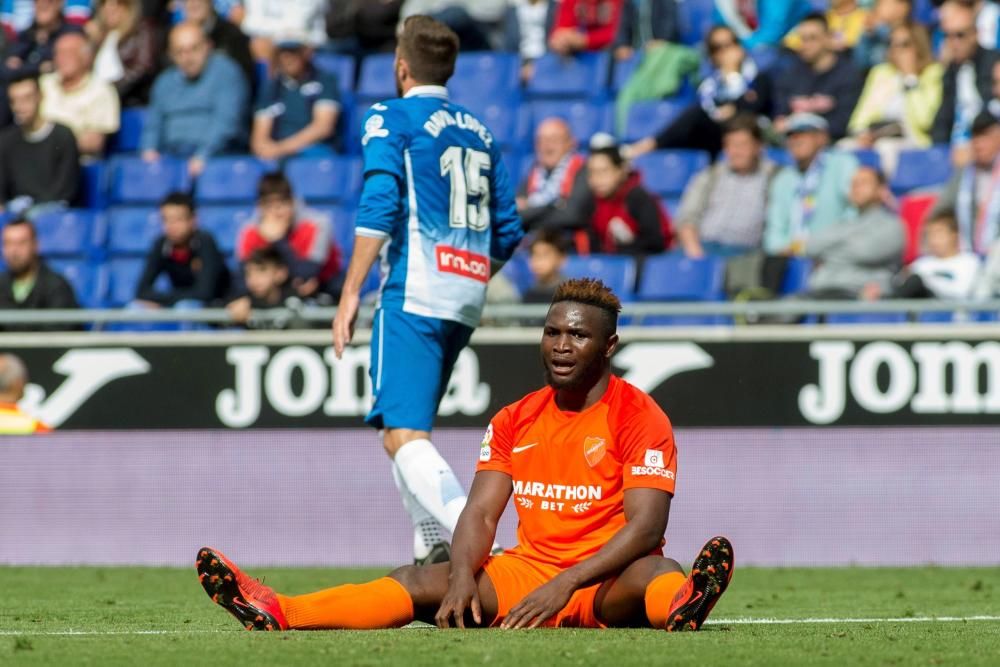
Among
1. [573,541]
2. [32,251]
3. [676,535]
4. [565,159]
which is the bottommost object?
[676,535]

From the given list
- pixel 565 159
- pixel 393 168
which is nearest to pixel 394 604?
pixel 393 168

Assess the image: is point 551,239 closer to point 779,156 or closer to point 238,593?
point 779,156

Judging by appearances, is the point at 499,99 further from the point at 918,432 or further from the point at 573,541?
the point at 573,541

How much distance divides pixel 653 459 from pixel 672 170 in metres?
7.35

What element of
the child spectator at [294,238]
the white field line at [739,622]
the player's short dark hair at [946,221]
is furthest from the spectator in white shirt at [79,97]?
the white field line at [739,622]

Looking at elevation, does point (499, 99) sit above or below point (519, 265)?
above

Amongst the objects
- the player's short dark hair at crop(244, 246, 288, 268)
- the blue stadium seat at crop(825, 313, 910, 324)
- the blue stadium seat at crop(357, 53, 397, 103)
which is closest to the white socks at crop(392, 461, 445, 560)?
the blue stadium seat at crop(825, 313, 910, 324)

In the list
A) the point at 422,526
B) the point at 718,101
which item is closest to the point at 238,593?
the point at 422,526

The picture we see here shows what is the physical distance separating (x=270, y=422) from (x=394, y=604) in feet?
16.3

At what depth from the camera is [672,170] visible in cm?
1240

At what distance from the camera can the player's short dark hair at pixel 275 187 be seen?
11.5 m

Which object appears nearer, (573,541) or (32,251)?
(573,541)

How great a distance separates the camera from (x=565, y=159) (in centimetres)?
1216

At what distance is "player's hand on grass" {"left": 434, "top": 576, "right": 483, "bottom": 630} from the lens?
521cm
